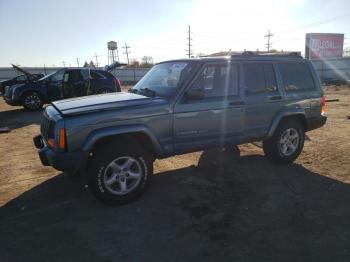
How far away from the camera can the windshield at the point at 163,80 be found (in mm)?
4922

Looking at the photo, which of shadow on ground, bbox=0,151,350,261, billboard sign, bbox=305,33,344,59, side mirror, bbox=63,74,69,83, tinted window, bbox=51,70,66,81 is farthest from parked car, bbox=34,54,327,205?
billboard sign, bbox=305,33,344,59

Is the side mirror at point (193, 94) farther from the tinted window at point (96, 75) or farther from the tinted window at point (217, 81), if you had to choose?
the tinted window at point (96, 75)

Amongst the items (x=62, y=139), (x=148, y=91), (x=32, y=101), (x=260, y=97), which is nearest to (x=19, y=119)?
(x=32, y=101)

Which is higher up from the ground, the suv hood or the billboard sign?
the billboard sign

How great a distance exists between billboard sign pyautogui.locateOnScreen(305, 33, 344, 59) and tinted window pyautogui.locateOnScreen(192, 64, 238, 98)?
47.3m

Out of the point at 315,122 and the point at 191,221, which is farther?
the point at 315,122

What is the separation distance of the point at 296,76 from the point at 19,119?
9.60m

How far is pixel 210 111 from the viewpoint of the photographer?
4.98m

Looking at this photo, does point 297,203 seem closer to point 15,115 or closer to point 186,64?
point 186,64

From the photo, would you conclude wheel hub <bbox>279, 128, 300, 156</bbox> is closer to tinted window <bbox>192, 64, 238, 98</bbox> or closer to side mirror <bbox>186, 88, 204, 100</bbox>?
tinted window <bbox>192, 64, 238, 98</bbox>

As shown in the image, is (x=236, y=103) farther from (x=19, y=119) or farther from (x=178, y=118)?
(x=19, y=119)

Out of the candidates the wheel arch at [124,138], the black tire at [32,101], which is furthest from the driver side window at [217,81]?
the black tire at [32,101]

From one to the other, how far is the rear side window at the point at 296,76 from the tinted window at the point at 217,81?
1174mm

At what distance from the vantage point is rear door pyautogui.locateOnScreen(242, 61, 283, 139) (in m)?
5.48
